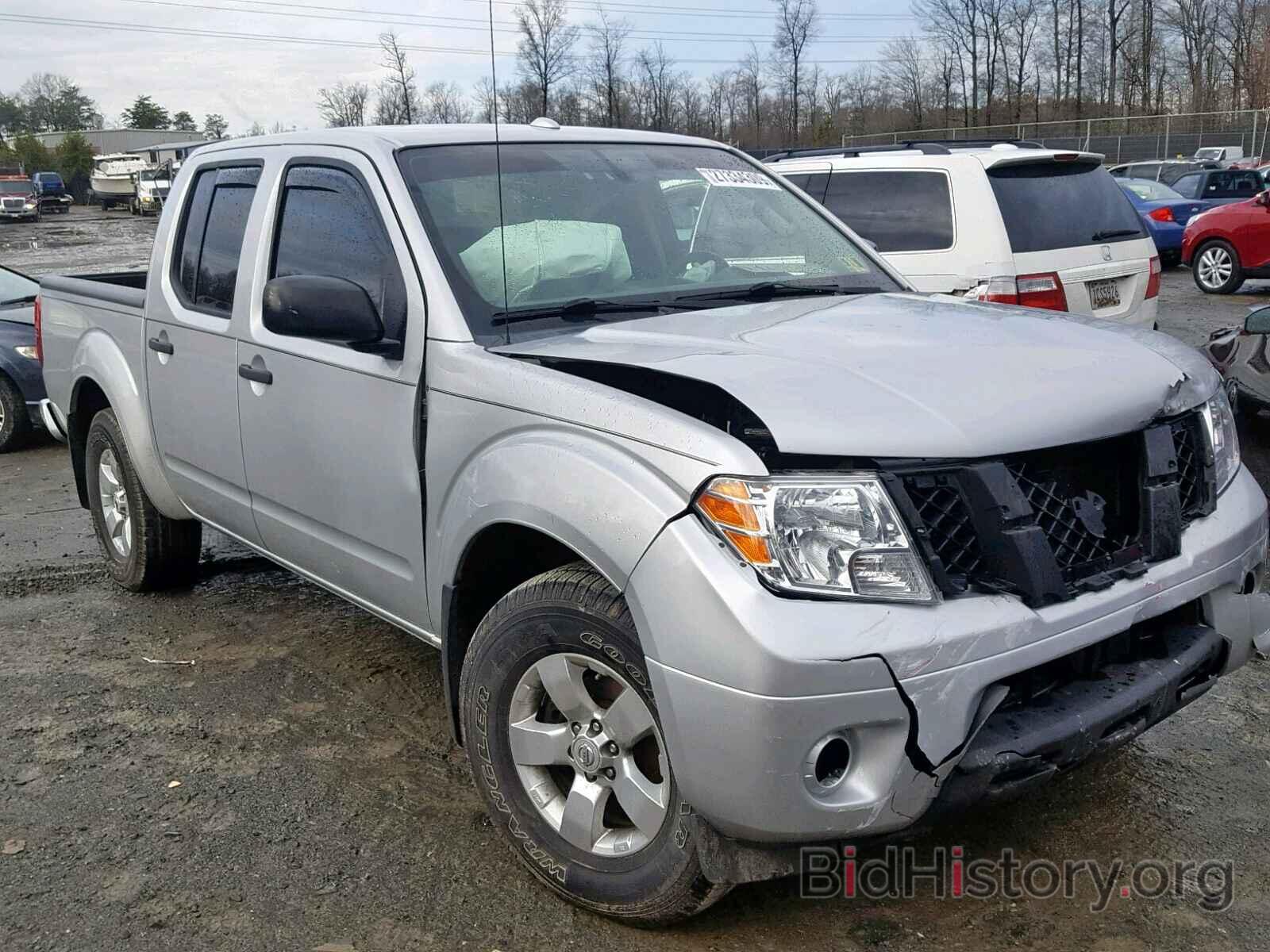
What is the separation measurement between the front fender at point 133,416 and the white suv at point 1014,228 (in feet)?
14.0

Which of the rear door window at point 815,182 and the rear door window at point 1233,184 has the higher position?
the rear door window at point 1233,184

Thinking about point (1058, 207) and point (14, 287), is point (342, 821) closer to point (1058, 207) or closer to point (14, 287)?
point (1058, 207)

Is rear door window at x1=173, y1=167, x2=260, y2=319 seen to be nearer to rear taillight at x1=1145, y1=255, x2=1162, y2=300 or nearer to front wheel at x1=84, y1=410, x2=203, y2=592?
front wheel at x1=84, y1=410, x2=203, y2=592

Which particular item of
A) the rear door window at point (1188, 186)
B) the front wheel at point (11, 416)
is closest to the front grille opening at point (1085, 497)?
the front wheel at point (11, 416)

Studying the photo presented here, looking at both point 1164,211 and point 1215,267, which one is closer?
point 1215,267

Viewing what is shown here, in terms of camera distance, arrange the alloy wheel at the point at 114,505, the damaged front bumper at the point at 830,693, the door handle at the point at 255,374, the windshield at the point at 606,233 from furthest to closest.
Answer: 1. the alloy wheel at the point at 114,505
2. the door handle at the point at 255,374
3. the windshield at the point at 606,233
4. the damaged front bumper at the point at 830,693

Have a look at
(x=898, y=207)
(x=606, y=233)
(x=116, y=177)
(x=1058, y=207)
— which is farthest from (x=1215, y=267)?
(x=116, y=177)

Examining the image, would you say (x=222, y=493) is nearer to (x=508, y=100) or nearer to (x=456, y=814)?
(x=456, y=814)

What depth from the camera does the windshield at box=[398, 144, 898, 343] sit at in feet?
11.4

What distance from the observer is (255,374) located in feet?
13.1

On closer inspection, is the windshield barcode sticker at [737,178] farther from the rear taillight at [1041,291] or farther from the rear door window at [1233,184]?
the rear door window at [1233,184]

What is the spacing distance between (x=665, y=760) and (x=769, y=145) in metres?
60.9

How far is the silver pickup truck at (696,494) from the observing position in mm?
2414

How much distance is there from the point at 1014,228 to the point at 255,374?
481 cm
